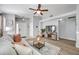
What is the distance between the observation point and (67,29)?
93.8 inches

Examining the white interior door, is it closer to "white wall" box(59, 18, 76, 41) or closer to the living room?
the living room

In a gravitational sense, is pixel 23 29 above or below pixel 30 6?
below

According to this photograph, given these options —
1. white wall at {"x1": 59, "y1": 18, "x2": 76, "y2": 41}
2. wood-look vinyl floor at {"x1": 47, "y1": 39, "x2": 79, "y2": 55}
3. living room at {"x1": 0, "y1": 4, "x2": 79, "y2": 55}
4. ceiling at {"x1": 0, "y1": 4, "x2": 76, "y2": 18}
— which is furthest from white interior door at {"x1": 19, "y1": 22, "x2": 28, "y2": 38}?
white wall at {"x1": 59, "y1": 18, "x2": 76, "y2": 41}

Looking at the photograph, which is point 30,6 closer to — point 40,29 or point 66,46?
point 40,29

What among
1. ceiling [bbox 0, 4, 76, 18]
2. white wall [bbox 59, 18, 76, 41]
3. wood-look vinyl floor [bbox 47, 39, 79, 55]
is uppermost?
ceiling [bbox 0, 4, 76, 18]

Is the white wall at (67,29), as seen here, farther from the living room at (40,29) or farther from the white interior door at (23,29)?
the white interior door at (23,29)

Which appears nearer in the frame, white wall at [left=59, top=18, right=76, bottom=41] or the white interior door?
white wall at [left=59, top=18, right=76, bottom=41]

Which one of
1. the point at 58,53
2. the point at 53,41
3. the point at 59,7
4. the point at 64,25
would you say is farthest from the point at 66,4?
the point at 58,53

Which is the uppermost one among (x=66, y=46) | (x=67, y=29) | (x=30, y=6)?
(x=30, y=6)

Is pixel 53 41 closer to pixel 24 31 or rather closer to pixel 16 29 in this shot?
pixel 24 31

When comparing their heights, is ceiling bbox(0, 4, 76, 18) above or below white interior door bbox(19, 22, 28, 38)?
above

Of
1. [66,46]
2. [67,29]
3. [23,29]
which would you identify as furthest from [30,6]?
[66,46]

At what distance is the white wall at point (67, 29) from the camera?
2309 millimetres

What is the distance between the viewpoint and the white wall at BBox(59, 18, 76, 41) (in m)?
2.31
